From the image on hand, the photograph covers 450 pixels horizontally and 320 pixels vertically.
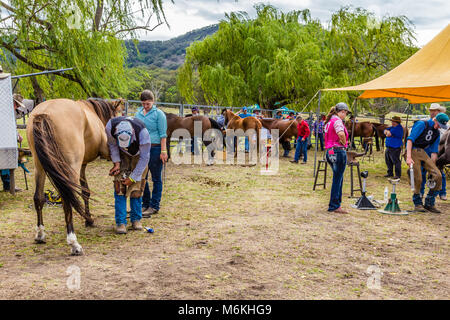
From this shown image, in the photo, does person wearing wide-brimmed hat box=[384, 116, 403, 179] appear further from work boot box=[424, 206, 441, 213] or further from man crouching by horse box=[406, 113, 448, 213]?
work boot box=[424, 206, 441, 213]

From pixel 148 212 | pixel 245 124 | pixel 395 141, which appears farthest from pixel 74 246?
pixel 245 124

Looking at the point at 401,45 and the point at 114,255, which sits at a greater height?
the point at 401,45

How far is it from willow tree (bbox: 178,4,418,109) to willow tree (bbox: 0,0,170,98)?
8.15m

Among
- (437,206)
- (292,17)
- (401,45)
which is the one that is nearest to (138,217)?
(437,206)

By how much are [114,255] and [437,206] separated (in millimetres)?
6355

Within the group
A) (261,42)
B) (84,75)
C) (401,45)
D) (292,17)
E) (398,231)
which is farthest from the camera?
(292,17)

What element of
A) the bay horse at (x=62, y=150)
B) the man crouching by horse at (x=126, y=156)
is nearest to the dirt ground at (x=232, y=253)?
the man crouching by horse at (x=126, y=156)

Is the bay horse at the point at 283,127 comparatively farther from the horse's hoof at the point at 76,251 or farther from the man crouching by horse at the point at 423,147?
the horse's hoof at the point at 76,251

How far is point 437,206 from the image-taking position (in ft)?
24.9

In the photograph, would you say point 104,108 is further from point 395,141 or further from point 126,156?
point 395,141

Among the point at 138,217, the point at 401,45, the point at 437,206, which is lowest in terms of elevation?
the point at 437,206

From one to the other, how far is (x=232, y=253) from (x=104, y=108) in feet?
9.48

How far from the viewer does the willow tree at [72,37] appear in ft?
29.5
